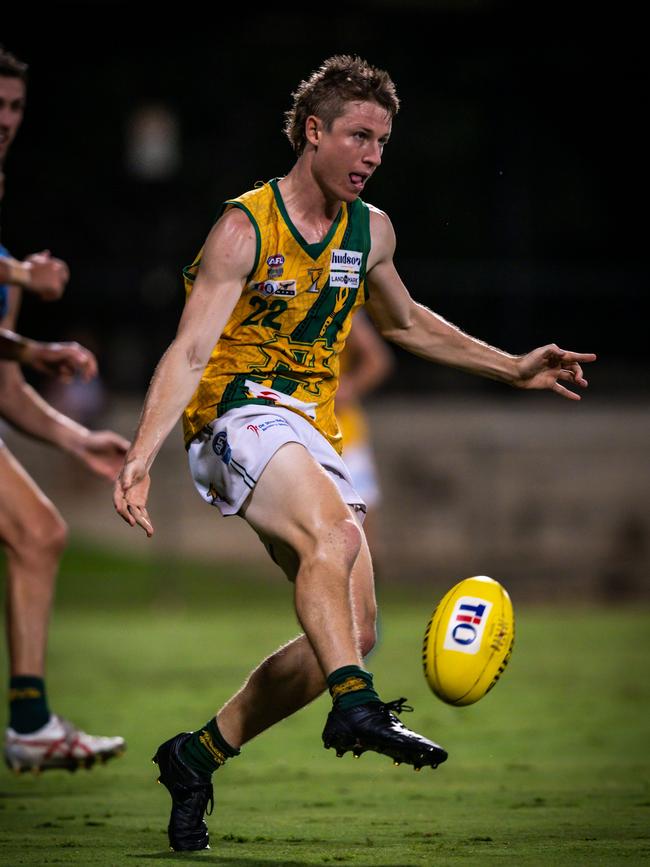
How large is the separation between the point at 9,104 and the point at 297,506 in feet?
9.05

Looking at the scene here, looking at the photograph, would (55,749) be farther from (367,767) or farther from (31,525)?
(367,767)

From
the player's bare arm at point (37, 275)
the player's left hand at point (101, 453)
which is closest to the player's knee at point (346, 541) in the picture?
the player's bare arm at point (37, 275)

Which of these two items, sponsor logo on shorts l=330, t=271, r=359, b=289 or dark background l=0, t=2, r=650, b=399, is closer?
sponsor logo on shorts l=330, t=271, r=359, b=289

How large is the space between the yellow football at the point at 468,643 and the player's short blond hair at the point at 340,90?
1.72 meters

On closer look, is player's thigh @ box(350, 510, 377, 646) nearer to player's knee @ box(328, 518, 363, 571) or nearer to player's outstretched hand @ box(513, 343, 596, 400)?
player's knee @ box(328, 518, 363, 571)

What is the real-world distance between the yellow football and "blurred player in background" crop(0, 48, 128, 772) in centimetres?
200

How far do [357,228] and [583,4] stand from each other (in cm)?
1591

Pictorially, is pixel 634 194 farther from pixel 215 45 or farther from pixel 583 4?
pixel 215 45

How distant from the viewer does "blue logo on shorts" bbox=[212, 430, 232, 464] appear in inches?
205

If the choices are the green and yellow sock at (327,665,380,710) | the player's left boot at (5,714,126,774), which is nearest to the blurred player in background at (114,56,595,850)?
the green and yellow sock at (327,665,380,710)

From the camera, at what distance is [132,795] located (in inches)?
263

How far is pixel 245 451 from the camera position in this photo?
16.8 feet

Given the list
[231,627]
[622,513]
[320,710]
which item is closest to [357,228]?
[320,710]

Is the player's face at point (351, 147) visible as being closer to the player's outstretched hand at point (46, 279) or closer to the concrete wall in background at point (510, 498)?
the player's outstretched hand at point (46, 279)
